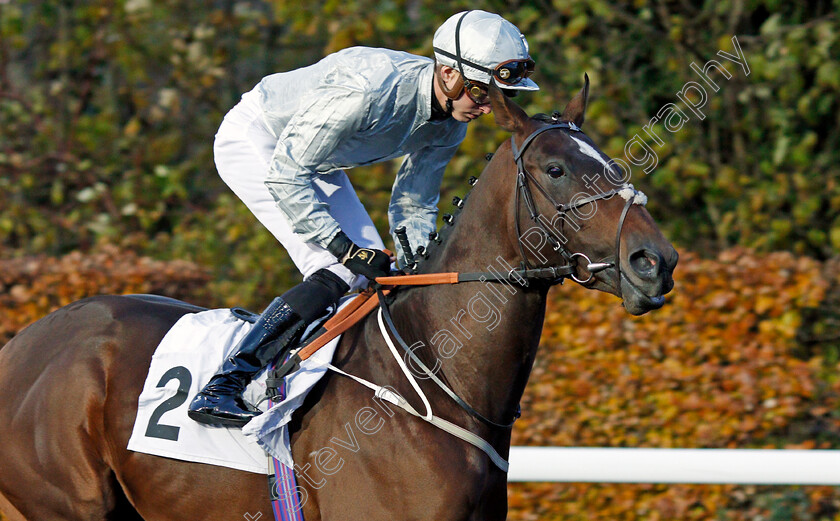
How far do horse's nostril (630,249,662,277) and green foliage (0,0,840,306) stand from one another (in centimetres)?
388

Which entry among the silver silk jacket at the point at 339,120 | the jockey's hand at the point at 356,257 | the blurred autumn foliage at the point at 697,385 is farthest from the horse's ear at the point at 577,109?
the blurred autumn foliage at the point at 697,385

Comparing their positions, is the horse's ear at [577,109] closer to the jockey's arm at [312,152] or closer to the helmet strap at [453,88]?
the helmet strap at [453,88]

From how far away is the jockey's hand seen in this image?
294 cm

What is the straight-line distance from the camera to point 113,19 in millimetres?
7941

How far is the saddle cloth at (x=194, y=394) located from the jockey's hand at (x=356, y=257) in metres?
0.27

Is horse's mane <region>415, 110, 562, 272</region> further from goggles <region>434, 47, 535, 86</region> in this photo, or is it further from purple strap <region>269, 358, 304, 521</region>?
purple strap <region>269, 358, 304, 521</region>

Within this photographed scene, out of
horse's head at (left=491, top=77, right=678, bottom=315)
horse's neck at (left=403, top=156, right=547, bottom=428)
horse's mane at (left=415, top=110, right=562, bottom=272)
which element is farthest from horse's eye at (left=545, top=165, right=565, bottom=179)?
horse's mane at (left=415, top=110, right=562, bottom=272)

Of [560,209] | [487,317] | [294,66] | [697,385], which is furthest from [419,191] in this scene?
[294,66]

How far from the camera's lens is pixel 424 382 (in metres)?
2.87

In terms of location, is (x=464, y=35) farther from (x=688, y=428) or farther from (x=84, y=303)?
(x=688, y=428)

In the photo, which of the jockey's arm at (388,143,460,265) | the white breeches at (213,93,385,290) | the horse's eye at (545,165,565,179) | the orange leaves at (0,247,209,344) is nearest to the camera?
the horse's eye at (545,165,565,179)

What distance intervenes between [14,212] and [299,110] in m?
5.71

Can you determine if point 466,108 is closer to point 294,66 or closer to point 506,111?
point 506,111

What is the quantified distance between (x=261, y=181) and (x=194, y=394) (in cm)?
77
